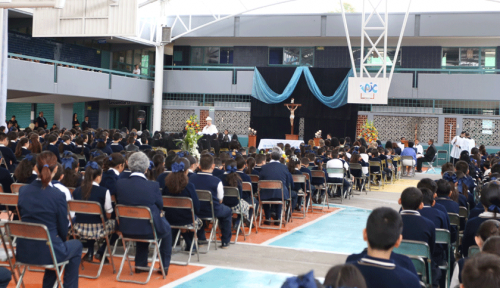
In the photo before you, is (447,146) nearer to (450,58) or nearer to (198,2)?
(450,58)

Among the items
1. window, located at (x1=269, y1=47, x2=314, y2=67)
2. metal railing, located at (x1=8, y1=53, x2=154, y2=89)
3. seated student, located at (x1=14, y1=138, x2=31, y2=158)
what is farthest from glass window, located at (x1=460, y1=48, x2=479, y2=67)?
seated student, located at (x1=14, y1=138, x2=31, y2=158)

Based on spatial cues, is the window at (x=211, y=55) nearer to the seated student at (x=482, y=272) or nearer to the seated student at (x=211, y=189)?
the seated student at (x=211, y=189)

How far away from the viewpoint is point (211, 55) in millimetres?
27609

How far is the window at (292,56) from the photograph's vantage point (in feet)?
86.5

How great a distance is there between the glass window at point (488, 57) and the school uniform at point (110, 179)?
71.8ft

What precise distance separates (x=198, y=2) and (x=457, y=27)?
12145 millimetres

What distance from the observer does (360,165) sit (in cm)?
1307

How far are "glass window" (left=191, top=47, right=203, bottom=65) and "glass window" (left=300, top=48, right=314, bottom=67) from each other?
5.40m

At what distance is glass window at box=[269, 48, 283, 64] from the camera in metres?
26.6

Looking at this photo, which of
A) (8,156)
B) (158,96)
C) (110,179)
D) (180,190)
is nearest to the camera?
(180,190)

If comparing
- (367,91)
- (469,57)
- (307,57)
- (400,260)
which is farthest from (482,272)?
(307,57)

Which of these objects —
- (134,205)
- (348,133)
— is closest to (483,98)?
(348,133)

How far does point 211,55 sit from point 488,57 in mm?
13545

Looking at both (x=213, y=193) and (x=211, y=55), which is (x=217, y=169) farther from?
(x=211, y=55)
